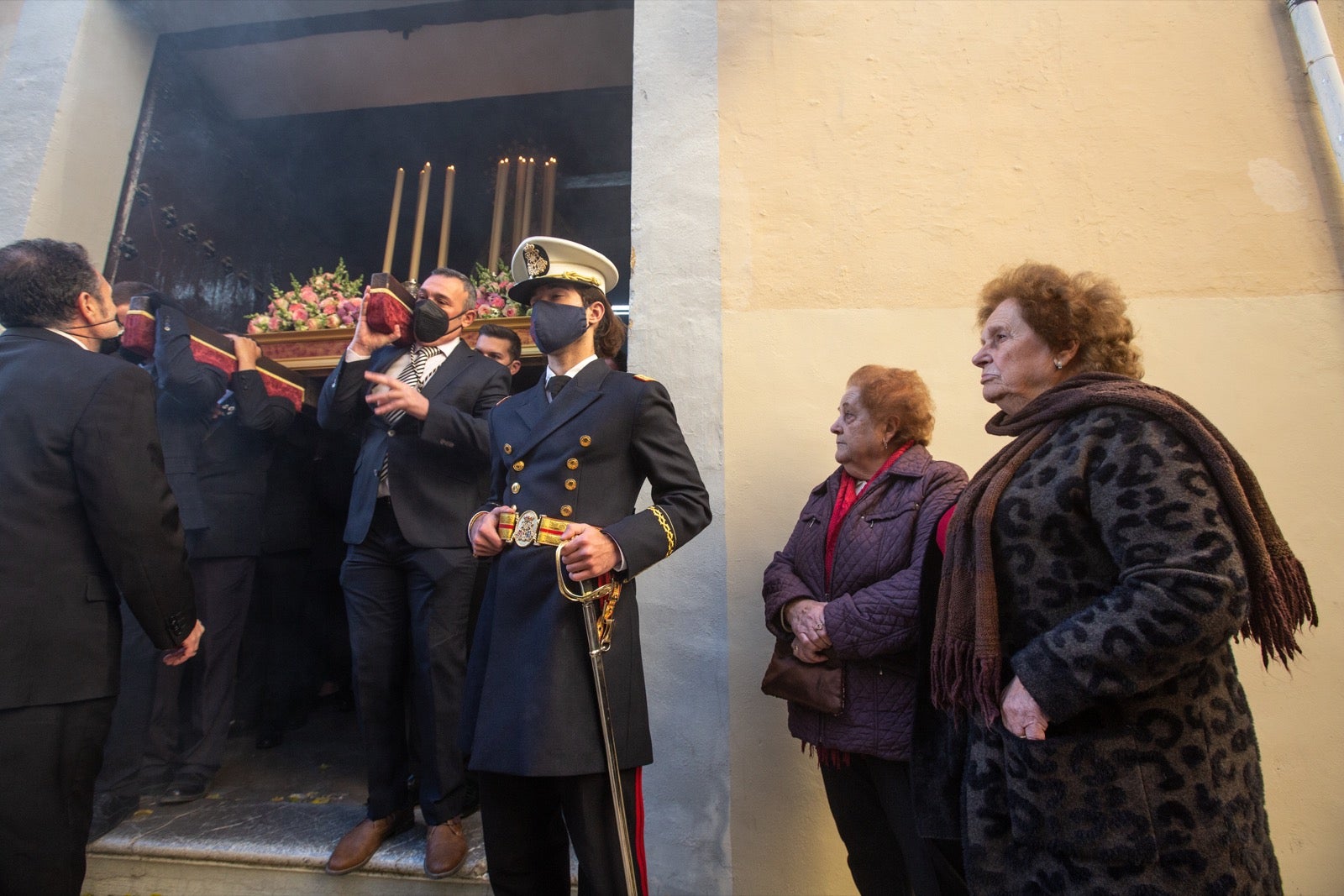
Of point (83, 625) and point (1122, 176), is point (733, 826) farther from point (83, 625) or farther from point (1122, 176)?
point (1122, 176)

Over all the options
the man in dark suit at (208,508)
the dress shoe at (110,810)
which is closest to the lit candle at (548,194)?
the man in dark suit at (208,508)

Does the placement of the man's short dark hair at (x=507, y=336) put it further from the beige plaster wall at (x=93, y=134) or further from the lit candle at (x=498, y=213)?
the beige plaster wall at (x=93, y=134)

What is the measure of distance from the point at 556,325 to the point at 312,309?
105 inches

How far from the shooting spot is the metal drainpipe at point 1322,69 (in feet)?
9.78

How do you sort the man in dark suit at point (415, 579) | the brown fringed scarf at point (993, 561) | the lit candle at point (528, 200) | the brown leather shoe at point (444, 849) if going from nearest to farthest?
the brown fringed scarf at point (993, 561), the brown leather shoe at point (444, 849), the man in dark suit at point (415, 579), the lit candle at point (528, 200)

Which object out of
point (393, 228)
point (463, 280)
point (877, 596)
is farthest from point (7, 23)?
point (877, 596)

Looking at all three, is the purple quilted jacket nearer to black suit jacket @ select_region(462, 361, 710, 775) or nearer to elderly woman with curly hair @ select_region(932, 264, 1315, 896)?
elderly woman with curly hair @ select_region(932, 264, 1315, 896)

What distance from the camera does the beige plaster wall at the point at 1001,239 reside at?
2.73m

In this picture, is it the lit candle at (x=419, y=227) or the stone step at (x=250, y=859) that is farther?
the lit candle at (x=419, y=227)

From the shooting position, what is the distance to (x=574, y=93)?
19.8 ft

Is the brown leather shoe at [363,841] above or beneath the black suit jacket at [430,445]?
beneath

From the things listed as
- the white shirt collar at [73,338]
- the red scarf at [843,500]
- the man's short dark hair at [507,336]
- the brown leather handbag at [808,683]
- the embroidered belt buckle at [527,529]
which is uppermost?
the man's short dark hair at [507,336]

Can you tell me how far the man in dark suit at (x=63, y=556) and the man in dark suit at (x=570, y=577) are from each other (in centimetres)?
112

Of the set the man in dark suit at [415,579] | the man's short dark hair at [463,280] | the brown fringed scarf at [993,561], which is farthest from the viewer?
the man's short dark hair at [463,280]
